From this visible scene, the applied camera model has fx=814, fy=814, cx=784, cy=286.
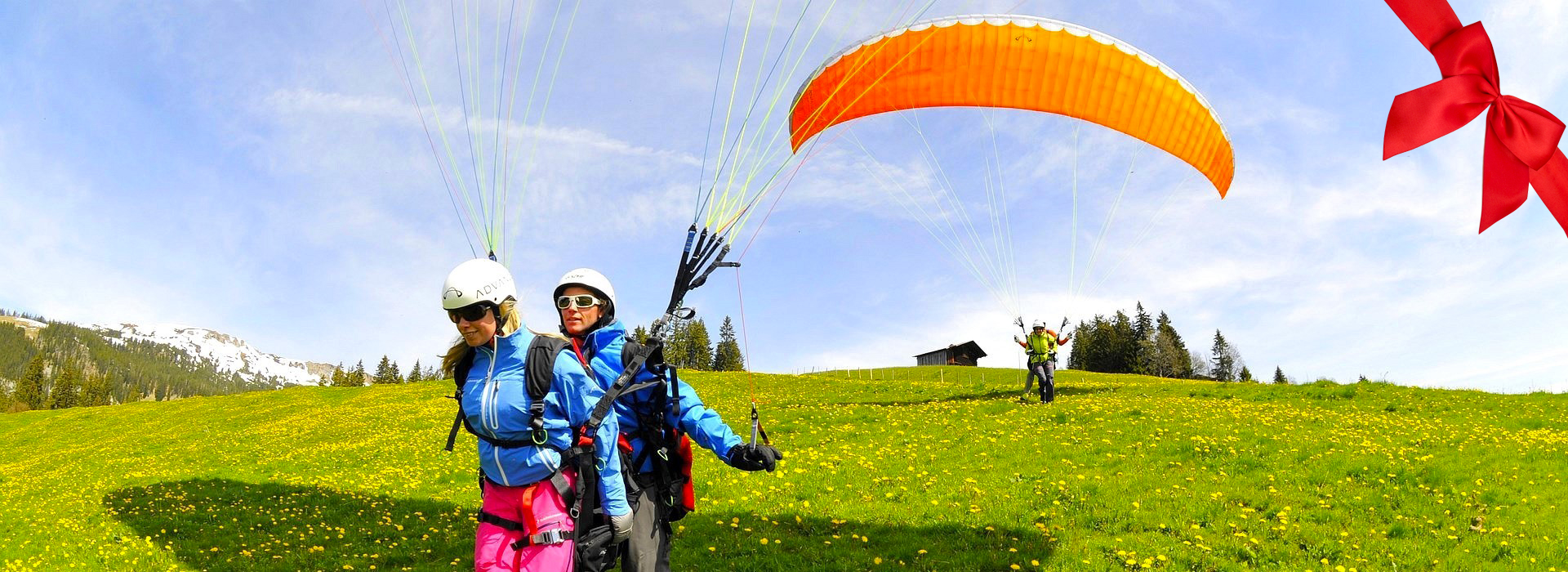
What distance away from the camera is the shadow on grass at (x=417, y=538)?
856 cm

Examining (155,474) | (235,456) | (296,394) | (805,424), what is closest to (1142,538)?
(805,424)

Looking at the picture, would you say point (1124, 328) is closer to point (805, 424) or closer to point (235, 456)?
point (805, 424)

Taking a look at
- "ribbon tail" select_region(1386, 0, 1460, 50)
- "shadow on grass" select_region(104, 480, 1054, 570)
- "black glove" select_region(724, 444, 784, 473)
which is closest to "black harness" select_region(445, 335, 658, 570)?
"black glove" select_region(724, 444, 784, 473)

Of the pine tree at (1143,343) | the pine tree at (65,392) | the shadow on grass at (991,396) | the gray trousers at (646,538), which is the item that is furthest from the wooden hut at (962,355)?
the pine tree at (65,392)

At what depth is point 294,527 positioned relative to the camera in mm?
11984

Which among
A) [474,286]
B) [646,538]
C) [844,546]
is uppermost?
[474,286]

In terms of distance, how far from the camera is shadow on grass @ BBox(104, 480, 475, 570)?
10117mm

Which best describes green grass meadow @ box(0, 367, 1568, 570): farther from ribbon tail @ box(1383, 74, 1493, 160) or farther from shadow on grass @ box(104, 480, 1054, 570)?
ribbon tail @ box(1383, 74, 1493, 160)

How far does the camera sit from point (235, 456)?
20.8 meters

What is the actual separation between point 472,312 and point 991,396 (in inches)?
823

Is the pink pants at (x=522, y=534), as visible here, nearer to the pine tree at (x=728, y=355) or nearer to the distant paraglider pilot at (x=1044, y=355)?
the distant paraglider pilot at (x=1044, y=355)

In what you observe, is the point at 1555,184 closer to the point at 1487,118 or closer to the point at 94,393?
the point at 1487,118

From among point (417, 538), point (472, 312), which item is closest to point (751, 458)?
point (472, 312)

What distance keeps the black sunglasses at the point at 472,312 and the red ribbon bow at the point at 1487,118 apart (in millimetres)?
4118
